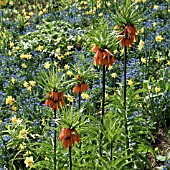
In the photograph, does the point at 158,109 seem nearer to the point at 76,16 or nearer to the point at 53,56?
the point at 53,56

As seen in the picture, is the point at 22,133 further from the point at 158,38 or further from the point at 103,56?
the point at 158,38

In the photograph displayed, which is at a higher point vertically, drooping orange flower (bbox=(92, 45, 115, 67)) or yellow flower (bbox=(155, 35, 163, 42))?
drooping orange flower (bbox=(92, 45, 115, 67))

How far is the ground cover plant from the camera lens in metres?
2.98

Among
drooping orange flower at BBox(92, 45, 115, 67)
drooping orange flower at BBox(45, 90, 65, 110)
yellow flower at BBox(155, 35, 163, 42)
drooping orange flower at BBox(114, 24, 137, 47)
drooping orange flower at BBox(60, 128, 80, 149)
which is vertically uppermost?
drooping orange flower at BBox(114, 24, 137, 47)

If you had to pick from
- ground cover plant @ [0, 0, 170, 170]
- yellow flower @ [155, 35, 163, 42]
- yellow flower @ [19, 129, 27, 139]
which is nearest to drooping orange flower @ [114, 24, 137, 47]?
ground cover plant @ [0, 0, 170, 170]

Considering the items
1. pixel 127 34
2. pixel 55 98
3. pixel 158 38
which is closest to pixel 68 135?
pixel 55 98

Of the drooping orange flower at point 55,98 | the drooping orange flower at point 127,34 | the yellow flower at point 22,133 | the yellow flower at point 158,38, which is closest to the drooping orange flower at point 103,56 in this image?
the drooping orange flower at point 127,34

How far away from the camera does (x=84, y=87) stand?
3.22m

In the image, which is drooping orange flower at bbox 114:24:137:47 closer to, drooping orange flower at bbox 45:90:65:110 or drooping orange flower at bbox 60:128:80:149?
drooping orange flower at bbox 45:90:65:110

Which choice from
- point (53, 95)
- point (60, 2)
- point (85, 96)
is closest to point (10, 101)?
point (85, 96)

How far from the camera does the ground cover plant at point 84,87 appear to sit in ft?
9.78

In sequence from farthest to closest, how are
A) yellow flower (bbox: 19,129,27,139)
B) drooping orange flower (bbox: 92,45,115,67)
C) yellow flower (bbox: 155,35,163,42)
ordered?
yellow flower (bbox: 155,35,163,42) < yellow flower (bbox: 19,129,27,139) < drooping orange flower (bbox: 92,45,115,67)

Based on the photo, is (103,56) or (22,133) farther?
(22,133)

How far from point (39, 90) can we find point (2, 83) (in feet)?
2.60
